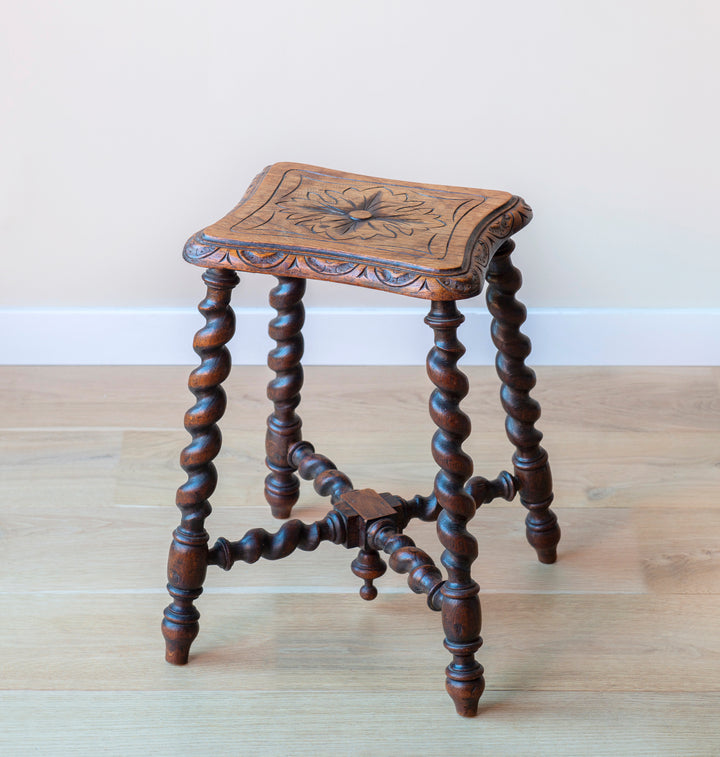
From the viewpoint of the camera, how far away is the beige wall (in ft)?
5.29

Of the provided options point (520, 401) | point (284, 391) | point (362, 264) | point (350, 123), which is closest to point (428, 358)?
point (362, 264)

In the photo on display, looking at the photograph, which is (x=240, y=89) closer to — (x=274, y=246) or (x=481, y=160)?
(x=481, y=160)

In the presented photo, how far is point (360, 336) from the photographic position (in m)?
1.86

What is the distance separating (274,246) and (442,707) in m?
0.57

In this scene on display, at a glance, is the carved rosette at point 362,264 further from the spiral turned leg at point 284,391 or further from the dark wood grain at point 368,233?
the spiral turned leg at point 284,391

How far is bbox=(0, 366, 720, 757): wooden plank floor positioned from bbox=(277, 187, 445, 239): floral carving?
20.3 inches

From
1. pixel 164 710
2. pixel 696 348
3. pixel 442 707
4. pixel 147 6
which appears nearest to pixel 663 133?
pixel 696 348

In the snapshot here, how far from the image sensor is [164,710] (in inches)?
43.6

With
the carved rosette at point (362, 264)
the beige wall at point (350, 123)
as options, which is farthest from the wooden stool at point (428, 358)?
the beige wall at point (350, 123)

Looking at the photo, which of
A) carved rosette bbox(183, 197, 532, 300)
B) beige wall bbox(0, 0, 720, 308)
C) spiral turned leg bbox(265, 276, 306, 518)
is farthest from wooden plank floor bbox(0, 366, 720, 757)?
carved rosette bbox(183, 197, 532, 300)

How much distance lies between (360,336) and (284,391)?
0.54 meters

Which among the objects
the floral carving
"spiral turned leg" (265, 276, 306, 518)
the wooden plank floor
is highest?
the floral carving

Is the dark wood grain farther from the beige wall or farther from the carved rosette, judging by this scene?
the beige wall

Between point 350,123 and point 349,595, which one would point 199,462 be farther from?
point 350,123
